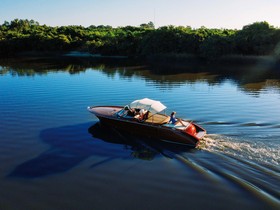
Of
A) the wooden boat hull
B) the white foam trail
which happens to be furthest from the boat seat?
the white foam trail

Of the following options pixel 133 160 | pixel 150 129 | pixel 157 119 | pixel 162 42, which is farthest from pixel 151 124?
pixel 162 42

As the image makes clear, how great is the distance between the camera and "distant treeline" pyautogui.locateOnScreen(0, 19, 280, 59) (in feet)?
218

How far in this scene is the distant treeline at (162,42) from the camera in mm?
66375

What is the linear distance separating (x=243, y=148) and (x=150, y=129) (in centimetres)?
598

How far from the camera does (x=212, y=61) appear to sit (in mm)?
71625

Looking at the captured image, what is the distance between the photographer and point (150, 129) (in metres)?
20.1

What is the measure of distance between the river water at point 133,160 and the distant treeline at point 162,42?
38.4 metres

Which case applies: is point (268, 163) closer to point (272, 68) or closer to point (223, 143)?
point (223, 143)

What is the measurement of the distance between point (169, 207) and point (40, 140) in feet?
35.6

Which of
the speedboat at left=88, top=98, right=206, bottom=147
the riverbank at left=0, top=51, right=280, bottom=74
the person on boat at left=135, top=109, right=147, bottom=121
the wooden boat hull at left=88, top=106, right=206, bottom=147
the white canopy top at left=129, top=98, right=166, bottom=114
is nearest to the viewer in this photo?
the wooden boat hull at left=88, top=106, right=206, bottom=147

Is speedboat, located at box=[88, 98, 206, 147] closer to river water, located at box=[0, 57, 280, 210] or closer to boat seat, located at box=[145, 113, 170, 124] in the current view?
boat seat, located at box=[145, 113, 170, 124]

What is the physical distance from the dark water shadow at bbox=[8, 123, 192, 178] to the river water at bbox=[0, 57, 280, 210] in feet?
0.18

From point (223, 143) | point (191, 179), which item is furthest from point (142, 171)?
point (223, 143)

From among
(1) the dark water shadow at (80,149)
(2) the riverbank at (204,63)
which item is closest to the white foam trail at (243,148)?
(1) the dark water shadow at (80,149)
